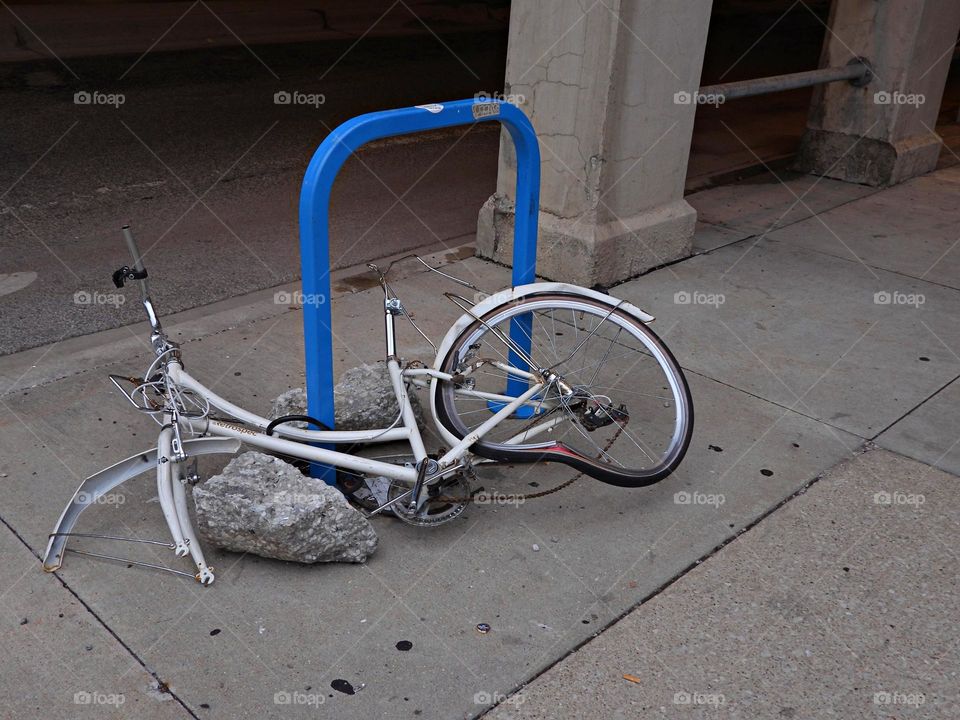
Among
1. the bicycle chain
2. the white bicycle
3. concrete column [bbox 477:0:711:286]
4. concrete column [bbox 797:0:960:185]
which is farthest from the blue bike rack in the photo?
concrete column [bbox 797:0:960:185]

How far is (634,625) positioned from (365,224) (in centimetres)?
393

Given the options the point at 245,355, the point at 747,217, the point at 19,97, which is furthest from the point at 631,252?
the point at 19,97

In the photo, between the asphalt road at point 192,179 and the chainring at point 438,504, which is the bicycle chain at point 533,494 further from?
the asphalt road at point 192,179

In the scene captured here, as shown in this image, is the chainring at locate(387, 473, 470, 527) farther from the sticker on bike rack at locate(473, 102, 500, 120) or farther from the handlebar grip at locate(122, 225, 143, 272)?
the sticker on bike rack at locate(473, 102, 500, 120)

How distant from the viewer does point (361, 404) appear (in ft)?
11.7

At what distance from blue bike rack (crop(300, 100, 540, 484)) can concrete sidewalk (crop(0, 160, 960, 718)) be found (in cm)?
55

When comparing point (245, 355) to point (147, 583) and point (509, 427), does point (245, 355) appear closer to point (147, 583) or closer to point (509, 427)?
point (509, 427)

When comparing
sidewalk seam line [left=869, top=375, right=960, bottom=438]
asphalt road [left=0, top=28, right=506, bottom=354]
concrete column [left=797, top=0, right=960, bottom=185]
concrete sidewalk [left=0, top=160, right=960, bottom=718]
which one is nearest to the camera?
concrete sidewalk [left=0, top=160, right=960, bottom=718]

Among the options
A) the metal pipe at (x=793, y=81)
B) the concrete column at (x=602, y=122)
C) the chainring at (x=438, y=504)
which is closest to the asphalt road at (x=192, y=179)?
the concrete column at (x=602, y=122)

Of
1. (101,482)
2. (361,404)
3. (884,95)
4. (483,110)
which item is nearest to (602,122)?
(483,110)

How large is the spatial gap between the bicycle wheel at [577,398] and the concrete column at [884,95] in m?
3.66

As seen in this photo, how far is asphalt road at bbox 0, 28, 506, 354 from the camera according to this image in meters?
5.27

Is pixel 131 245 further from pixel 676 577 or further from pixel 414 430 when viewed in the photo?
pixel 676 577

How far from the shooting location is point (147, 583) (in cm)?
293
